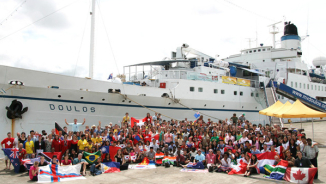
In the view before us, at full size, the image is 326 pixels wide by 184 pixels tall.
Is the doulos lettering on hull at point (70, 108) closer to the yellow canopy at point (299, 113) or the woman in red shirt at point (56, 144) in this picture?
the woman in red shirt at point (56, 144)

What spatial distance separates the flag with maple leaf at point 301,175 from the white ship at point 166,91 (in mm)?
9867

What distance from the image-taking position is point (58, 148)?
915 centimetres

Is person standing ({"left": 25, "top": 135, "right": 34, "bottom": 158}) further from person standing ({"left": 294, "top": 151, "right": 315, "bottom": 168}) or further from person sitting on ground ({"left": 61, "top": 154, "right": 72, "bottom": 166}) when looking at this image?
person standing ({"left": 294, "top": 151, "right": 315, "bottom": 168})

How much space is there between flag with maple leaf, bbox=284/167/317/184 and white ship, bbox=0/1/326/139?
32.4ft

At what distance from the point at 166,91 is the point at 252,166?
974 centimetres

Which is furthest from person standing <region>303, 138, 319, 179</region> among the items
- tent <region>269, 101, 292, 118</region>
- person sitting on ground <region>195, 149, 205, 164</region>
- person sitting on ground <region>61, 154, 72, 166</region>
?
person sitting on ground <region>61, 154, 72, 166</region>

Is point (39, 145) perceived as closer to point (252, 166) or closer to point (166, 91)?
point (252, 166)

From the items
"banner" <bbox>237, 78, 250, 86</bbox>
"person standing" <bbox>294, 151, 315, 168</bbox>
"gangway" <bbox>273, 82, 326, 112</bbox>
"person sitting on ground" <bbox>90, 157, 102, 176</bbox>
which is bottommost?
"person sitting on ground" <bbox>90, 157, 102, 176</bbox>

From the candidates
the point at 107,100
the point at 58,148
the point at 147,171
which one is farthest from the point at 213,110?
the point at 58,148

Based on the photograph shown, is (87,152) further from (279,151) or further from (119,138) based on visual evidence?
(279,151)

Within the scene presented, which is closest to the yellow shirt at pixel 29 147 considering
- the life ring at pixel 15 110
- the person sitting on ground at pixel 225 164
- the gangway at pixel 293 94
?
the life ring at pixel 15 110

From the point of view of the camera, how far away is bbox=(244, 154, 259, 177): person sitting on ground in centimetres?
789

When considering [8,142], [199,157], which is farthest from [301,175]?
[8,142]

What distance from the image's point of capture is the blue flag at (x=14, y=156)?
826 cm
